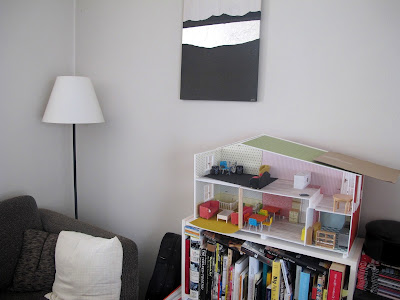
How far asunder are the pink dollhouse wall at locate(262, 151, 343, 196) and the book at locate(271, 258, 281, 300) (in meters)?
0.43

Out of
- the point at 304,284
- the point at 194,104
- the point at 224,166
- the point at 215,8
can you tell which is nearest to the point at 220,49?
the point at 215,8

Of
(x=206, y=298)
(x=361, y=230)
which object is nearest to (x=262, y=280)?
(x=206, y=298)

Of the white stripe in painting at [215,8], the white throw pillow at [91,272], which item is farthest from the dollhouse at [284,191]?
the white stripe in painting at [215,8]

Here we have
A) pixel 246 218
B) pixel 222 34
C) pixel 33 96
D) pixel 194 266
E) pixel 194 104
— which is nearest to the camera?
pixel 246 218

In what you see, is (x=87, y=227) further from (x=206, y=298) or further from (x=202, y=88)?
(x=202, y=88)

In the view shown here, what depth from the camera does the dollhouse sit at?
1439mm

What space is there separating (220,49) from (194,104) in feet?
1.19

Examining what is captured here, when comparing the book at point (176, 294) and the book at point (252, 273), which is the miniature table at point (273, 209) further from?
the book at point (176, 294)

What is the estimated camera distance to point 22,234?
1978mm

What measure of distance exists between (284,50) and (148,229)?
147cm

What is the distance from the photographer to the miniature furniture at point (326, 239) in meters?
1.42

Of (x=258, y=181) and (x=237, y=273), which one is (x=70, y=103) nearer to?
(x=258, y=181)

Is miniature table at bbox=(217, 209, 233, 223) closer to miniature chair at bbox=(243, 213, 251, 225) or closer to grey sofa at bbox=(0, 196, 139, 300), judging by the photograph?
miniature chair at bbox=(243, 213, 251, 225)

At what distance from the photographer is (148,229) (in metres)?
2.38
